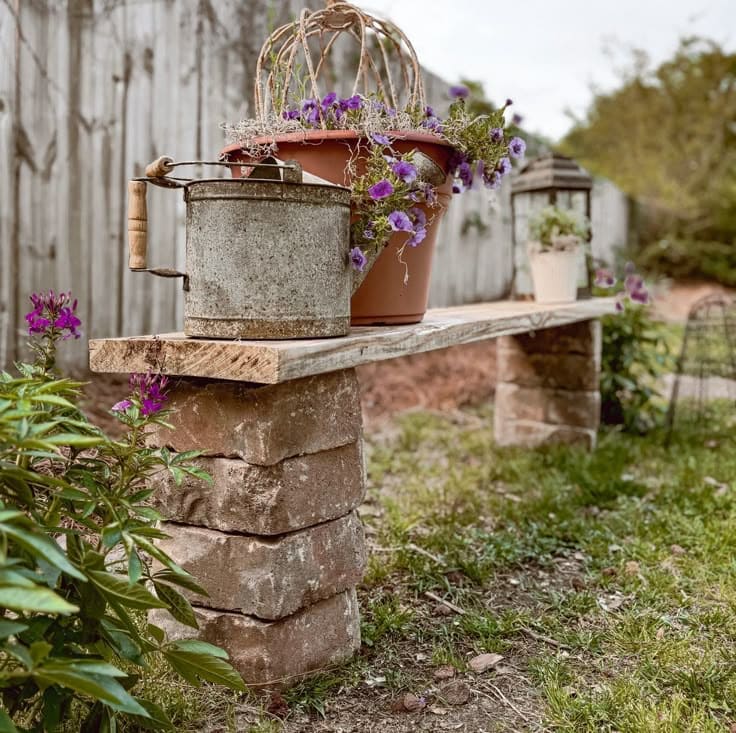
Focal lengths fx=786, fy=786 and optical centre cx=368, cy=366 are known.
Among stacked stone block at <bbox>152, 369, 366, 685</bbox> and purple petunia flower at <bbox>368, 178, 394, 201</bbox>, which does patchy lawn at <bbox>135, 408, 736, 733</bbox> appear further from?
purple petunia flower at <bbox>368, 178, 394, 201</bbox>

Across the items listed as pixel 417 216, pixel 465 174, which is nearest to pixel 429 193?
pixel 417 216

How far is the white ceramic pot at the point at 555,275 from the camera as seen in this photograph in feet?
11.7

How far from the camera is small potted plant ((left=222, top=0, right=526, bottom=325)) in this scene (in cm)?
185

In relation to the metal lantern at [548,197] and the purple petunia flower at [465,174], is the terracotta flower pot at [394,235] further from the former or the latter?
the metal lantern at [548,197]

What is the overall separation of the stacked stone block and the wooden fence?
1.75m

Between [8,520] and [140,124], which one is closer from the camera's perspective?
[8,520]

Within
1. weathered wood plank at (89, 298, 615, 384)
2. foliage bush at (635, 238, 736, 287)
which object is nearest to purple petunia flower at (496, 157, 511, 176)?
weathered wood plank at (89, 298, 615, 384)

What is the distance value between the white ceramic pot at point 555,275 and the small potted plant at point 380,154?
141 cm

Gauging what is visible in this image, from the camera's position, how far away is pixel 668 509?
9.74 ft

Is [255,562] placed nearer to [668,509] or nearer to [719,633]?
[719,633]

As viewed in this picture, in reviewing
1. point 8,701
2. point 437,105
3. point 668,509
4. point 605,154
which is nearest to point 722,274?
point 605,154

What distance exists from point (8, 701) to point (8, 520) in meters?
0.41

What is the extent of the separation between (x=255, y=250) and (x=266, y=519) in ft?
1.86

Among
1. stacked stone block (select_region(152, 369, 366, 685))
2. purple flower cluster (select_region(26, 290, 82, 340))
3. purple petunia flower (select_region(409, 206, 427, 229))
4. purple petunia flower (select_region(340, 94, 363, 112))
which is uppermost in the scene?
purple petunia flower (select_region(340, 94, 363, 112))
